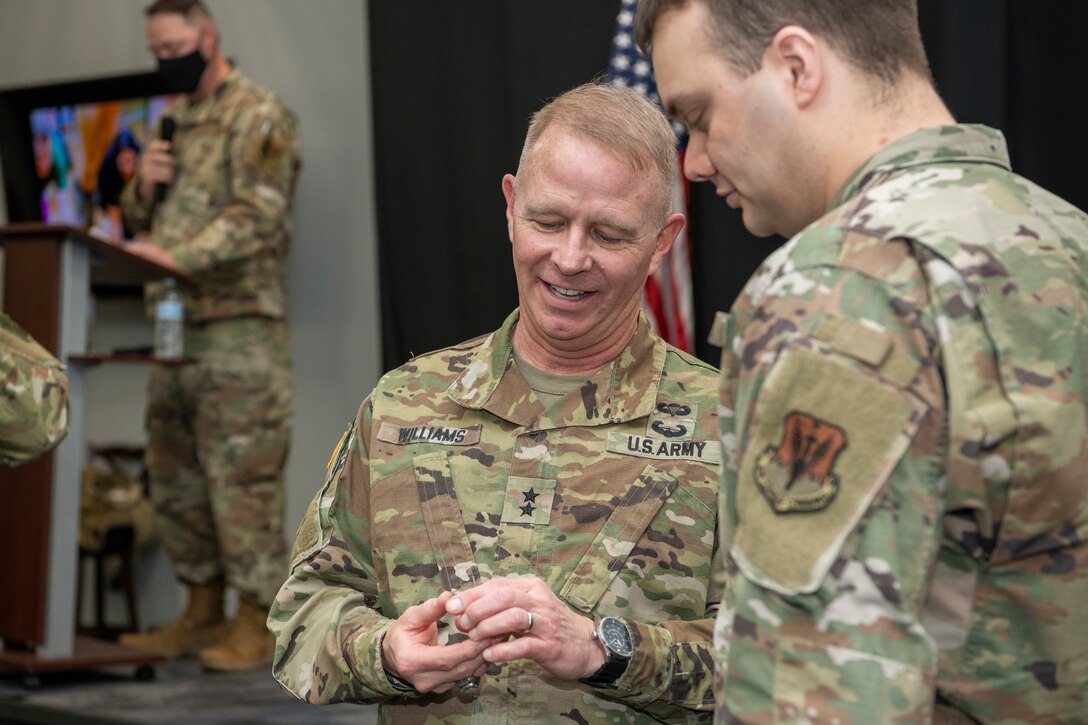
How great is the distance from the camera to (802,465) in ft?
3.07

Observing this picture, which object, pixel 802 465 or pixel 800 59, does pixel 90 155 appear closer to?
pixel 800 59

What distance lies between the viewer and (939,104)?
1.10m

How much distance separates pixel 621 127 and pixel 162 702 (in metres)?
2.94

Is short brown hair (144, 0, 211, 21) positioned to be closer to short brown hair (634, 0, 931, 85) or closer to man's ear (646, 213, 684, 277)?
man's ear (646, 213, 684, 277)

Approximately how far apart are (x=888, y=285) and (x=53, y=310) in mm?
3582

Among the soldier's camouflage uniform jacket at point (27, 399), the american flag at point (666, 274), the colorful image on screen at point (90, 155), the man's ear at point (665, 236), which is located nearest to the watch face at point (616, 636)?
the man's ear at point (665, 236)

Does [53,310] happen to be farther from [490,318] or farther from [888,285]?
[888,285]

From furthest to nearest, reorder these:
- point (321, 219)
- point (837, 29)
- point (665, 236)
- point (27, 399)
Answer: point (321, 219) < point (27, 399) < point (665, 236) < point (837, 29)

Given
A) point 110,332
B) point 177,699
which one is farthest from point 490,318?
point 110,332

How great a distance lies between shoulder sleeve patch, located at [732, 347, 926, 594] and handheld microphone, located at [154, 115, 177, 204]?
13.5 ft

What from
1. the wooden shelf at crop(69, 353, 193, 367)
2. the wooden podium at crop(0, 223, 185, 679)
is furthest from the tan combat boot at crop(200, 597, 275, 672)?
the wooden shelf at crop(69, 353, 193, 367)

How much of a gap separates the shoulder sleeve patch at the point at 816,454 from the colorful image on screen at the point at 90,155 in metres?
5.31

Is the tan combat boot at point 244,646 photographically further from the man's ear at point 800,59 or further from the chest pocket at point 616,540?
the man's ear at point 800,59

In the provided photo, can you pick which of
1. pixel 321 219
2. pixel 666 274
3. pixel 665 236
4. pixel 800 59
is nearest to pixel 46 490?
pixel 321 219
